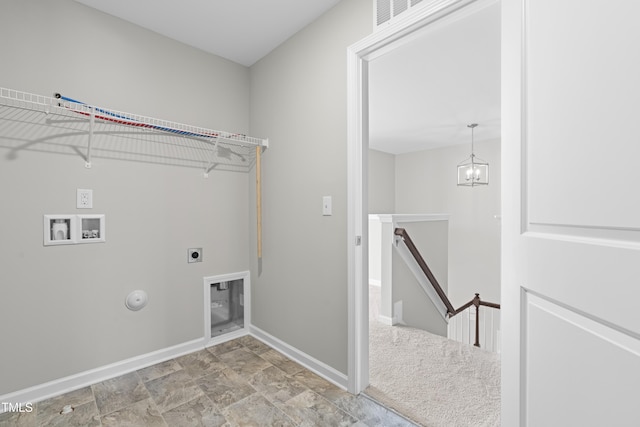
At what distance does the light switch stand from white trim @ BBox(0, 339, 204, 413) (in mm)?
1415

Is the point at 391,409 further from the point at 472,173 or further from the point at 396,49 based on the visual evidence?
the point at 472,173

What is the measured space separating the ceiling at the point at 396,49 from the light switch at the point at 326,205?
3.22 feet

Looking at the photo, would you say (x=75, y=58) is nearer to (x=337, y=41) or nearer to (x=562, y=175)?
(x=337, y=41)

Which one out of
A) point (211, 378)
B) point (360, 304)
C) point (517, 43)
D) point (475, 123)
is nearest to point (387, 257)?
point (360, 304)

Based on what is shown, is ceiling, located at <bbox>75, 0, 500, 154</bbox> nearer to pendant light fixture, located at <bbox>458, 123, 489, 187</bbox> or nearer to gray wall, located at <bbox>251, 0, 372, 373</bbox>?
gray wall, located at <bbox>251, 0, 372, 373</bbox>

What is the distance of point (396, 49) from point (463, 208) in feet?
14.3

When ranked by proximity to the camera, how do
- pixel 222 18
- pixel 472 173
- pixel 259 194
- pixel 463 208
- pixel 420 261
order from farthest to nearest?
pixel 463 208 → pixel 472 173 → pixel 420 261 → pixel 259 194 → pixel 222 18


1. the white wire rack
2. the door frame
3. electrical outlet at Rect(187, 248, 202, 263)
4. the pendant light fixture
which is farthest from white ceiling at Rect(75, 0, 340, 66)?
the pendant light fixture

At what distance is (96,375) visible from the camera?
5.98 feet

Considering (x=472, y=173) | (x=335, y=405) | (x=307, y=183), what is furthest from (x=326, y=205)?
(x=472, y=173)

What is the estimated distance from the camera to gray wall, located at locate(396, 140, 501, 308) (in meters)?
5.10

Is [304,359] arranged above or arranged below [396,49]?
below

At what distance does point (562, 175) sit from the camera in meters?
0.68

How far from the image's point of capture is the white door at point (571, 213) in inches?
20.9
